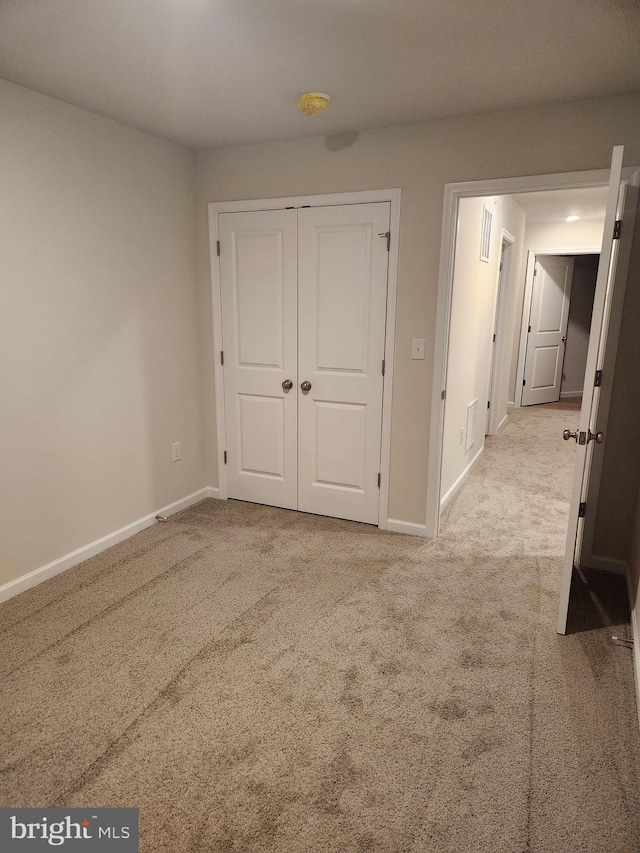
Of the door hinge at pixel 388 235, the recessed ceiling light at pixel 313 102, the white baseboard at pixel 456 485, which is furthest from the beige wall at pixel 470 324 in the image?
the recessed ceiling light at pixel 313 102

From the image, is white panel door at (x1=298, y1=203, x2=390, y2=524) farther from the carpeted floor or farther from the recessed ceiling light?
the recessed ceiling light

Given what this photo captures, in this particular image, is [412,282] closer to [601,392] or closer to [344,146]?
[344,146]

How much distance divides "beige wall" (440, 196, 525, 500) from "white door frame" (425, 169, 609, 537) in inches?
7.7

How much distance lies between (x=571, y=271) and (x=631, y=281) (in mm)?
5732

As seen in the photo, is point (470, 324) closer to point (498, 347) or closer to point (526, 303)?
point (498, 347)

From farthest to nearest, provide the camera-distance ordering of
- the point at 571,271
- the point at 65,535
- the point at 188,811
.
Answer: the point at 571,271 < the point at 65,535 < the point at 188,811

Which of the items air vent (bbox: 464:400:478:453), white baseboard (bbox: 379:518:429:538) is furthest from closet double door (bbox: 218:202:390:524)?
air vent (bbox: 464:400:478:453)

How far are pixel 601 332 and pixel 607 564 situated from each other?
1451 millimetres

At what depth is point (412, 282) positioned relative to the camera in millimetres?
3039

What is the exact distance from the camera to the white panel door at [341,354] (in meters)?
3.15

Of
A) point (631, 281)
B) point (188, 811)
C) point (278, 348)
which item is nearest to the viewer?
point (188, 811)

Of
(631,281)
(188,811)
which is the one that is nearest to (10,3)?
(188,811)

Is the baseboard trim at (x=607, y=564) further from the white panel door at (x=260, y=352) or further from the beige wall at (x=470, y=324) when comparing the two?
the white panel door at (x=260, y=352)

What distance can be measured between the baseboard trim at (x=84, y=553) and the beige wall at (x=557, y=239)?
16.8ft
